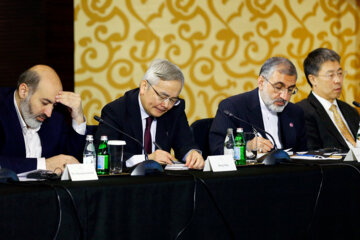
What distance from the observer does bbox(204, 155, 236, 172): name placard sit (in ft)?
7.14

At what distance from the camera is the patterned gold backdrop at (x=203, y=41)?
4.09 m

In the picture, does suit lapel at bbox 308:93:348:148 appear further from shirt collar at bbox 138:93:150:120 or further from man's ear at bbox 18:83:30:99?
man's ear at bbox 18:83:30:99

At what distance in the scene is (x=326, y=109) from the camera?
3873 mm

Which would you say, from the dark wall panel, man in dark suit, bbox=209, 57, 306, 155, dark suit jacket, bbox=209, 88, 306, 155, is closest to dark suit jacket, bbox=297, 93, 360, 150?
dark suit jacket, bbox=209, 88, 306, 155

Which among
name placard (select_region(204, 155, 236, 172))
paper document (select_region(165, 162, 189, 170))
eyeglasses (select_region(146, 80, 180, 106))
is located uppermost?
eyeglasses (select_region(146, 80, 180, 106))

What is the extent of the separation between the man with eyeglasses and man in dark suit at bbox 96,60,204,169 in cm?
113

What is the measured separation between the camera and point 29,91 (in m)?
2.71

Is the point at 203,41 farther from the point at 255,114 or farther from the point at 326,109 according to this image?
the point at 255,114

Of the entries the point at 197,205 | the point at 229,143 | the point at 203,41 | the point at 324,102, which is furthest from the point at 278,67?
the point at 197,205

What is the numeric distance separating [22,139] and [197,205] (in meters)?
1.16

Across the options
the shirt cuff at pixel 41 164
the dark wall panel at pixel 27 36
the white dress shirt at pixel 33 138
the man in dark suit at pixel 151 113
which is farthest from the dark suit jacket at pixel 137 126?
the dark wall panel at pixel 27 36

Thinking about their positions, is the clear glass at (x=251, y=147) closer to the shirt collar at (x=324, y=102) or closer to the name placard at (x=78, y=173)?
the name placard at (x=78, y=173)

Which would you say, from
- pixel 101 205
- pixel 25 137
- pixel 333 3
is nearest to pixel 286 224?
pixel 101 205

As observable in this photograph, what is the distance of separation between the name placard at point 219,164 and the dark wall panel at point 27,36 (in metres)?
1.96
